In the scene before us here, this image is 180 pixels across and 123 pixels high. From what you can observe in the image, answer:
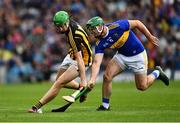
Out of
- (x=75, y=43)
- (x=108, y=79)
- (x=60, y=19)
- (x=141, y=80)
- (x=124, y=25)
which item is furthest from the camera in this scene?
(x=141, y=80)

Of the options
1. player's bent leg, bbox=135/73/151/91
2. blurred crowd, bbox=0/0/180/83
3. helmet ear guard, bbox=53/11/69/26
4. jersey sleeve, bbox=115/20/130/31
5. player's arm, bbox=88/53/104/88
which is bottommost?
blurred crowd, bbox=0/0/180/83

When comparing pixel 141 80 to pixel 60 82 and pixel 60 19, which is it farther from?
pixel 60 19

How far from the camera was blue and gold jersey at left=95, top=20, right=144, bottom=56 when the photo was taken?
645 inches

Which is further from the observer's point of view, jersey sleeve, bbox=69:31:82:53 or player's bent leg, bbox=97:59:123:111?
player's bent leg, bbox=97:59:123:111

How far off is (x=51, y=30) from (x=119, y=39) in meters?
18.6

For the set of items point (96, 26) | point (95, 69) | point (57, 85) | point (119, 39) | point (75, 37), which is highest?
point (96, 26)

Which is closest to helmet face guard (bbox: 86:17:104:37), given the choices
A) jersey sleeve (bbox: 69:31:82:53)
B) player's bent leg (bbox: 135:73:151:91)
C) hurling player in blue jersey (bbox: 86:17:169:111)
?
hurling player in blue jersey (bbox: 86:17:169:111)

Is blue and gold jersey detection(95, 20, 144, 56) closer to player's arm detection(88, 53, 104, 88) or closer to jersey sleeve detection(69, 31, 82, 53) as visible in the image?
player's arm detection(88, 53, 104, 88)

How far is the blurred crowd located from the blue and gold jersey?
49.1 ft

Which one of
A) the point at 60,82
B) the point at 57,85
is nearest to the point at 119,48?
the point at 60,82

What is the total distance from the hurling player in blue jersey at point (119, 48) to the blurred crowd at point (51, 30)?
47.2 feet

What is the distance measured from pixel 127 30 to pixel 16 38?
61.2 feet

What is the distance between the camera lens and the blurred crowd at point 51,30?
106ft

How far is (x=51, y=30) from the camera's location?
115 ft
